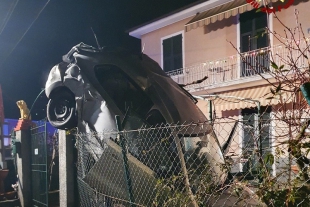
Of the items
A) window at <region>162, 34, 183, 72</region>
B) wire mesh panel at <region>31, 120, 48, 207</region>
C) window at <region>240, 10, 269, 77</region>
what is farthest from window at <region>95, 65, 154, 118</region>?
window at <region>162, 34, 183, 72</region>

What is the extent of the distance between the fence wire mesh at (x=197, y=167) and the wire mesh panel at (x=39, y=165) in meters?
2.06

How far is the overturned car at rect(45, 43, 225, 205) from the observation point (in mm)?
4812

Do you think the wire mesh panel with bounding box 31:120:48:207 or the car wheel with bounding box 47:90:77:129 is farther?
the wire mesh panel with bounding box 31:120:48:207

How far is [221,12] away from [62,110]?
25.9 feet

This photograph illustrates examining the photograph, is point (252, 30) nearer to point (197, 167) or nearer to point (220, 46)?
point (220, 46)

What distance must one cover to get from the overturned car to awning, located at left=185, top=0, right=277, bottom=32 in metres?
6.33

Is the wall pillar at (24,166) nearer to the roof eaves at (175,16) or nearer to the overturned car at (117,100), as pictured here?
the overturned car at (117,100)

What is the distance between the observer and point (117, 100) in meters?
5.36

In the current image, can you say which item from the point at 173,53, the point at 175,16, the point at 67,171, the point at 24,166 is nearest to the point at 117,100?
the point at 67,171

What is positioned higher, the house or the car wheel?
the house

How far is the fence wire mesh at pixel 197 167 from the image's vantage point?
242cm

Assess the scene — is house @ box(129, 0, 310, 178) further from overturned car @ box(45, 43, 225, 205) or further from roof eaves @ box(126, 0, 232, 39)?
overturned car @ box(45, 43, 225, 205)

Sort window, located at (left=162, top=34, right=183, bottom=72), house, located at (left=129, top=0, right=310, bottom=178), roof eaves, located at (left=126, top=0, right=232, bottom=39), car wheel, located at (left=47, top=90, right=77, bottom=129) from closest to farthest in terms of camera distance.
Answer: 1. car wheel, located at (left=47, top=90, right=77, bottom=129)
2. house, located at (left=129, top=0, right=310, bottom=178)
3. roof eaves, located at (left=126, top=0, right=232, bottom=39)
4. window, located at (left=162, top=34, right=183, bottom=72)

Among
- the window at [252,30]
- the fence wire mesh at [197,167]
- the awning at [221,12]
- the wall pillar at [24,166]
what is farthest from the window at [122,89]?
the window at [252,30]
